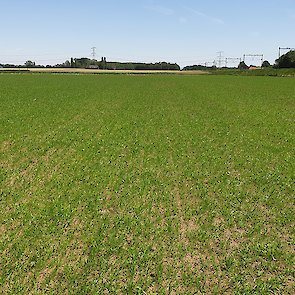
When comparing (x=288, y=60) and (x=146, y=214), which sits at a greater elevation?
(x=288, y=60)

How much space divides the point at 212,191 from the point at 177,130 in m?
7.48

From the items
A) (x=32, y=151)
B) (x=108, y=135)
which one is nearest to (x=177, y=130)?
(x=108, y=135)

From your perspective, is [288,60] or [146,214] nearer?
[146,214]

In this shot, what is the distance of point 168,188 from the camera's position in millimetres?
7926

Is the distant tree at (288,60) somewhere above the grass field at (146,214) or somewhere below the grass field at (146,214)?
above

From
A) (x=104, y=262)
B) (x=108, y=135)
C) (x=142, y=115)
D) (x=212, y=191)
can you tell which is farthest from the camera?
(x=142, y=115)

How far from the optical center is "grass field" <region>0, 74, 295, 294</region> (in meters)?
4.69

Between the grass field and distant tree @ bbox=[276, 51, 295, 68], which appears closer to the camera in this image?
the grass field

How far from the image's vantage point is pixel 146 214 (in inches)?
259

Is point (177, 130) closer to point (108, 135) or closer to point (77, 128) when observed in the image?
point (108, 135)

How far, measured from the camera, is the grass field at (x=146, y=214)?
4.69 meters

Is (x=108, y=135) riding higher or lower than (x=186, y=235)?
higher

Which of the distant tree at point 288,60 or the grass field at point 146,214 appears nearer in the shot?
the grass field at point 146,214

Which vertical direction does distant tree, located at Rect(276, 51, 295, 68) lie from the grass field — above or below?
above
